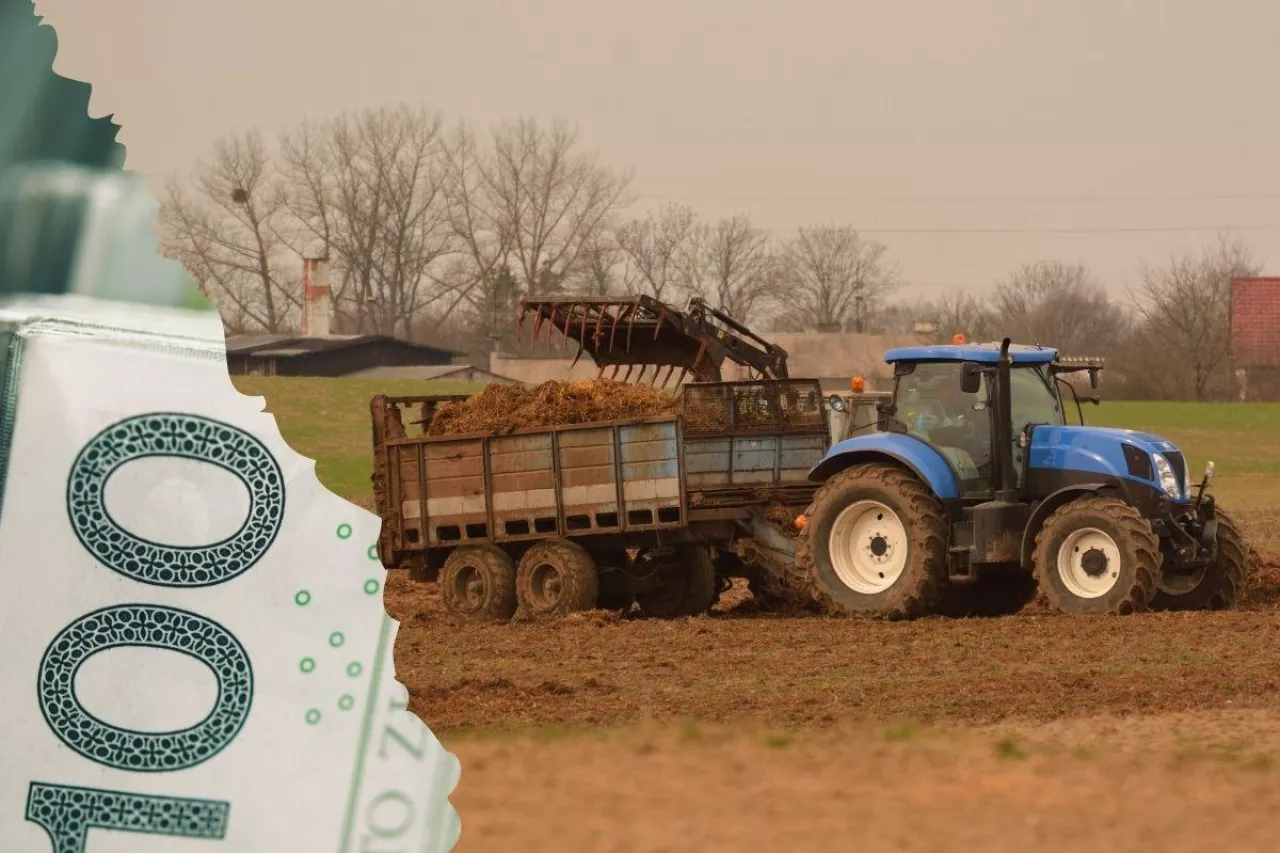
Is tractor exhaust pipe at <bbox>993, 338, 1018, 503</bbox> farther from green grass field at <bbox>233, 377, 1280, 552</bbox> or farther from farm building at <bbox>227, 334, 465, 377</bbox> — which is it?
farm building at <bbox>227, 334, 465, 377</bbox>

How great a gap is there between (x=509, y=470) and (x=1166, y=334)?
59.0 meters

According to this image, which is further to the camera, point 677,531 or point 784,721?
point 677,531

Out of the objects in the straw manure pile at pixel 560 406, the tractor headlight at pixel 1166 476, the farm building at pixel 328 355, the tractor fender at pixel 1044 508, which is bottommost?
the tractor fender at pixel 1044 508

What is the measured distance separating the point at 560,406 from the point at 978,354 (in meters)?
3.46

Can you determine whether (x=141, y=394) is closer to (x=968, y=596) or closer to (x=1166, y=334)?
(x=968, y=596)

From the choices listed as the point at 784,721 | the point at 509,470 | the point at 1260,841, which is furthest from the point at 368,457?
the point at 1260,841

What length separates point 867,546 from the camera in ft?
46.0

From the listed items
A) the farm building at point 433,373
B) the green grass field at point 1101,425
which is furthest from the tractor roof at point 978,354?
the farm building at point 433,373

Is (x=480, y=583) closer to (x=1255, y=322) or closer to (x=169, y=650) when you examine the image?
(x=169, y=650)

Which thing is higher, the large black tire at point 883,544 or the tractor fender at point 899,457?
the tractor fender at point 899,457

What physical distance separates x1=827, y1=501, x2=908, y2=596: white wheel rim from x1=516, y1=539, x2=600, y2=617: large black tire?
6.59 ft

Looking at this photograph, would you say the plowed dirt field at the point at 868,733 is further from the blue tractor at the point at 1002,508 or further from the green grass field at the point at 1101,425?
the green grass field at the point at 1101,425

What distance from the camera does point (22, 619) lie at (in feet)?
8.75

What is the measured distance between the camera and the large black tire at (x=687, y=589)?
1521 centimetres
